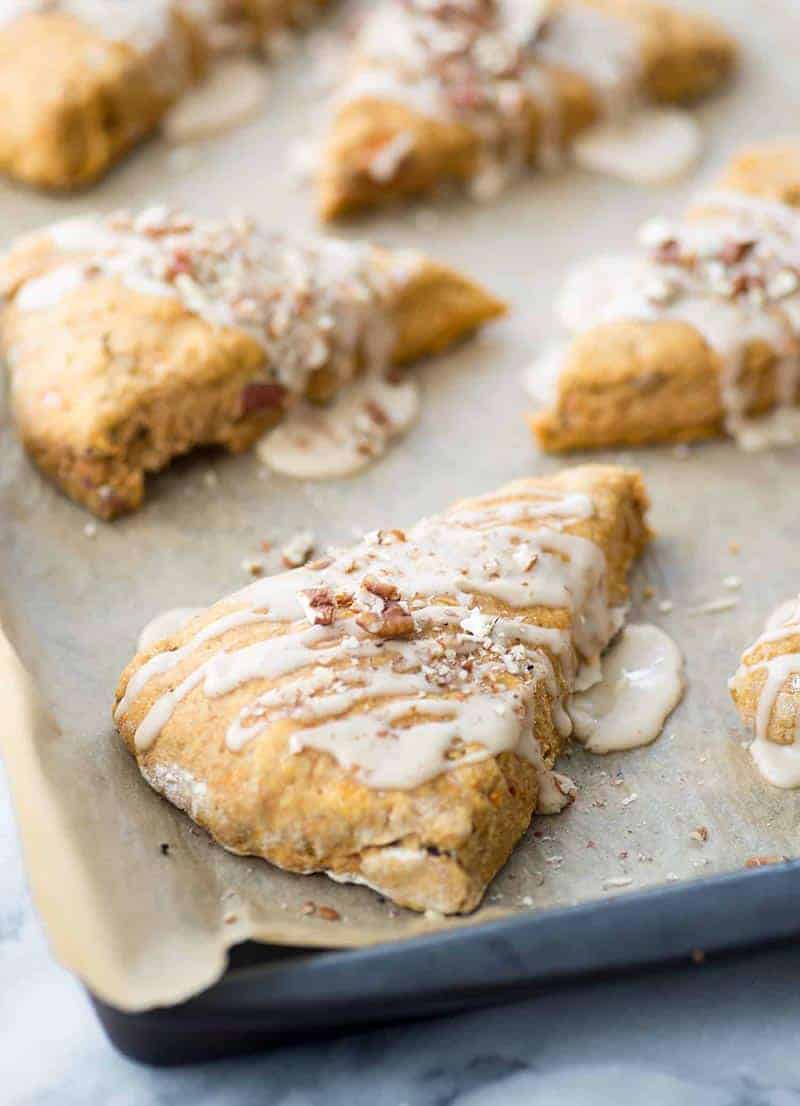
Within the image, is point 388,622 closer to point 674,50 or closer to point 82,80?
point 82,80

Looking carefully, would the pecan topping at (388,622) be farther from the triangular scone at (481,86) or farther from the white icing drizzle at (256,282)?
the triangular scone at (481,86)

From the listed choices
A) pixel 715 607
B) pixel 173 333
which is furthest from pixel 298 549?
pixel 715 607

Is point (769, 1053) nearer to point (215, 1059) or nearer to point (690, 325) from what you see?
point (215, 1059)

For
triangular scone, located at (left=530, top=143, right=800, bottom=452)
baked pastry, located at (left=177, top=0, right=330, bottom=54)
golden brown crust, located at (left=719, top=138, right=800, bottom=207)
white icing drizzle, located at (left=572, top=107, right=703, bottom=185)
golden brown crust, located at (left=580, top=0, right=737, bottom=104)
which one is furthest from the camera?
baked pastry, located at (left=177, top=0, right=330, bottom=54)

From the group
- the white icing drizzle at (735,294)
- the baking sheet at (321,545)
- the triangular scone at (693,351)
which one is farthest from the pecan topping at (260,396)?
the white icing drizzle at (735,294)

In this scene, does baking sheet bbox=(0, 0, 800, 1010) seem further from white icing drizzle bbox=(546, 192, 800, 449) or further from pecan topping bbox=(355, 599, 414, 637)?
pecan topping bbox=(355, 599, 414, 637)

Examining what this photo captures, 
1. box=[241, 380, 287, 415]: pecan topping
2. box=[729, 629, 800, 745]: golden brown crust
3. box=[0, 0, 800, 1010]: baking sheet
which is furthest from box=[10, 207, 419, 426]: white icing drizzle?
box=[729, 629, 800, 745]: golden brown crust
